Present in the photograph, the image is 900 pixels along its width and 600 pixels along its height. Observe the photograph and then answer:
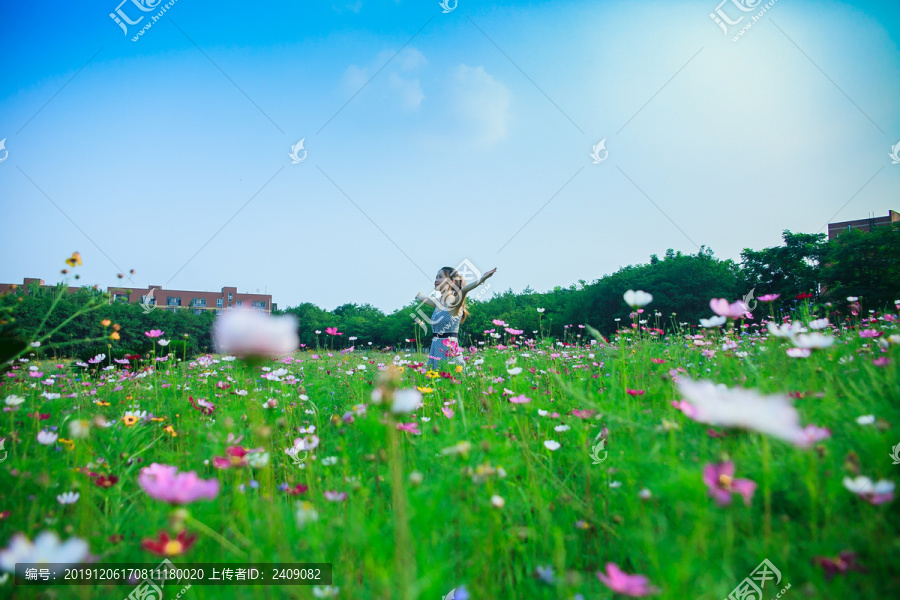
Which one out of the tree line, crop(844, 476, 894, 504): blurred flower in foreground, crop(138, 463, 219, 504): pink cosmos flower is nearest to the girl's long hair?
crop(844, 476, 894, 504): blurred flower in foreground

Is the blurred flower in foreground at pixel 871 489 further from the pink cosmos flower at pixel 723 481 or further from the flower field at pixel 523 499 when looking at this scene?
A: the pink cosmos flower at pixel 723 481

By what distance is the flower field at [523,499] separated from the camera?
33.9 inches

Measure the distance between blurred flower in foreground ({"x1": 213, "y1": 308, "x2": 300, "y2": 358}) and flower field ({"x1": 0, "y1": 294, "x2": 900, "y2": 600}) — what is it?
35 millimetres

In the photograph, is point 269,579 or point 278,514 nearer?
point 269,579

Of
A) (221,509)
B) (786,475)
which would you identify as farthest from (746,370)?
(221,509)

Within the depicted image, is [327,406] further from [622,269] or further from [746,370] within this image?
[622,269]

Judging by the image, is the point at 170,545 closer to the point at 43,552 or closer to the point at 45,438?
the point at 43,552

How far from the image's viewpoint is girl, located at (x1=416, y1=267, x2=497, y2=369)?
6.04 m

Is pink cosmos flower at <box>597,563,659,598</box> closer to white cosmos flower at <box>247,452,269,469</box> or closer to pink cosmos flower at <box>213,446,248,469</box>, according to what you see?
pink cosmos flower at <box>213,446,248,469</box>

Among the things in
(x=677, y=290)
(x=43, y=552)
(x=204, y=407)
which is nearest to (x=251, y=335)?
(x=43, y=552)

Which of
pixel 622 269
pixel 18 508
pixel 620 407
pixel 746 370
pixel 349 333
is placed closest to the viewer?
pixel 18 508

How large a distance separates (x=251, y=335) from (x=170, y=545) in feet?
1.43

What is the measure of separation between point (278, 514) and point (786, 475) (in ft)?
5.00

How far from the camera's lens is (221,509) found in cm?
142
